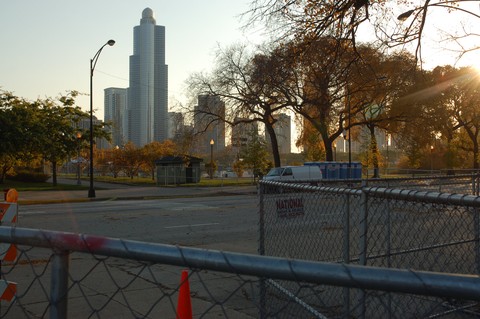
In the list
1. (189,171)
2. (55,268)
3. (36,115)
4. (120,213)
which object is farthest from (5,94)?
(55,268)

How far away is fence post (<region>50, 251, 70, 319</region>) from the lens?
2232 mm

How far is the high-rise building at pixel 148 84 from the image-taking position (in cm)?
8944

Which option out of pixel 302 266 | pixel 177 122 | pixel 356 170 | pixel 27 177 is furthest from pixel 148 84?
pixel 302 266

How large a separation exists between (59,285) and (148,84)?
88.1 meters

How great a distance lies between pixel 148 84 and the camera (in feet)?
289

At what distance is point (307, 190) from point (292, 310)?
1214mm

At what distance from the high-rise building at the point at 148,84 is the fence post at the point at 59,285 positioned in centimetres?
6506

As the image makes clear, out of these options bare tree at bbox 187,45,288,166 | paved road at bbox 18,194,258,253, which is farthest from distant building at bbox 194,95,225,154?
paved road at bbox 18,194,258,253

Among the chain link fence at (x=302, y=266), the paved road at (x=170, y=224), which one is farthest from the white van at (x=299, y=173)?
the chain link fence at (x=302, y=266)

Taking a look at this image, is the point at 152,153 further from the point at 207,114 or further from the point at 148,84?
the point at 148,84

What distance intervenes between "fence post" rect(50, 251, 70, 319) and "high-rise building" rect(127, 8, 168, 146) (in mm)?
65058

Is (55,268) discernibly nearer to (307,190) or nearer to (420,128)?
(307,190)

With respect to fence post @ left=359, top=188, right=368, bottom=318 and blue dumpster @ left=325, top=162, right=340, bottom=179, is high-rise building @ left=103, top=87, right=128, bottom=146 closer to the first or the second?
blue dumpster @ left=325, top=162, right=340, bottom=179

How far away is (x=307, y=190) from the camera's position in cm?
533
